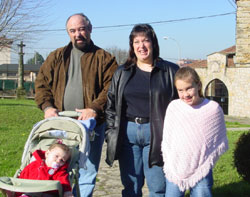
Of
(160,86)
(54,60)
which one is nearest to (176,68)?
(160,86)

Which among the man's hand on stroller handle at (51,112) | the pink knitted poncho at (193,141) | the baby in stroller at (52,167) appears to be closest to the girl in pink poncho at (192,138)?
the pink knitted poncho at (193,141)

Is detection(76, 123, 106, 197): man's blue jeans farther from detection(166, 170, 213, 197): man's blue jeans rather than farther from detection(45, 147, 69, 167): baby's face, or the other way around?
detection(166, 170, 213, 197): man's blue jeans

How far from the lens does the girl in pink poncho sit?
12.2ft

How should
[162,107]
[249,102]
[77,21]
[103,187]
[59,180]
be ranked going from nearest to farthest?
[59,180] → [162,107] → [77,21] → [103,187] → [249,102]

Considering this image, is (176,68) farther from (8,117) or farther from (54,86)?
(8,117)

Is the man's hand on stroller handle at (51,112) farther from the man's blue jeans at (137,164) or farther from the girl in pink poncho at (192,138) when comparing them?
the girl in pink poncho at (192,138)

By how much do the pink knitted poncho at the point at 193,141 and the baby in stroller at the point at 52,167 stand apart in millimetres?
998

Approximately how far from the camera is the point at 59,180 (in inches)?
146

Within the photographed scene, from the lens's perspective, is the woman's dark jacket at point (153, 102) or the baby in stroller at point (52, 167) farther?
the woman's dark jacket at point (153, 102)

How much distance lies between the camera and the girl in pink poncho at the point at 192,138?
12.2 feet

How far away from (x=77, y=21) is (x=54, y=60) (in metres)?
0.57

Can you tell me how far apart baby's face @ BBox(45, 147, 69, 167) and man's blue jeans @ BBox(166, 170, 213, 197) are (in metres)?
1.04

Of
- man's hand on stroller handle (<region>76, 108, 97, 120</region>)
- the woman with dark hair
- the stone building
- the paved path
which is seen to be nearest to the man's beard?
the woman with dark hair

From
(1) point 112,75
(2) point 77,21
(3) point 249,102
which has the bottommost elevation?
(3) point 249,102
